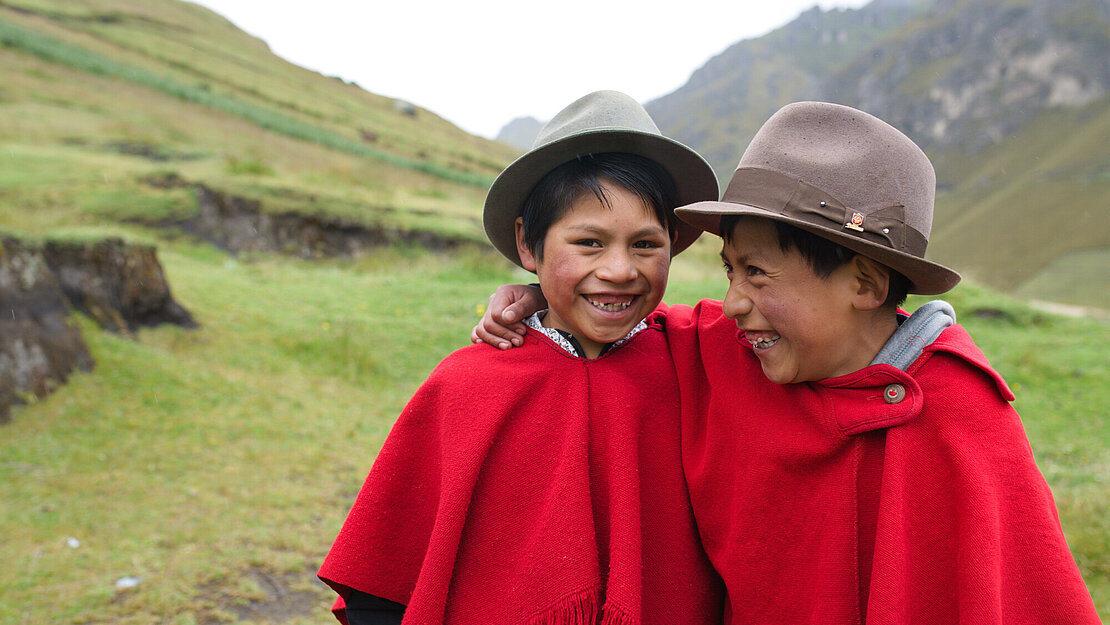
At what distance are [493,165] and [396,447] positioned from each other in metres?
31.5

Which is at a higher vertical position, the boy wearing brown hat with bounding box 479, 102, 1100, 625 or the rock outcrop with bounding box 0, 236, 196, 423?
the boy wearing brown hat with bounding box 479, 102, 1100, 625

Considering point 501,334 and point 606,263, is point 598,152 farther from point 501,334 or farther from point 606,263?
point 501,334

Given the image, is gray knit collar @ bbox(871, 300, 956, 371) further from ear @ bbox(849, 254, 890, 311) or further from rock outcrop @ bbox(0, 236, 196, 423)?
rock outcrop @ bbox(0, 236, 196, 423)

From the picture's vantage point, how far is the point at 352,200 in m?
12.7

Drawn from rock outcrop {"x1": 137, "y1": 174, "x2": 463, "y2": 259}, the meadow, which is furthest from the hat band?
rock outcrop {"x1": 137, "y1": 174, "x2": 463, "y2": 259}

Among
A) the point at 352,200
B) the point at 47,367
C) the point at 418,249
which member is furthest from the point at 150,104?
the point at 47,367

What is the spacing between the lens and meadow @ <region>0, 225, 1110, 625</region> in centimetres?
339

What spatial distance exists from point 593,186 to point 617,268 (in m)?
0.23

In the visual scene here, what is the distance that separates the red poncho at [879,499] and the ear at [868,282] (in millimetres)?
147

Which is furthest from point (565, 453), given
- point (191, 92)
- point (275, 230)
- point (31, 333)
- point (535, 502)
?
point (191, 92)

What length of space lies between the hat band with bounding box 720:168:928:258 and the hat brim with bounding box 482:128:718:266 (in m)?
0.32

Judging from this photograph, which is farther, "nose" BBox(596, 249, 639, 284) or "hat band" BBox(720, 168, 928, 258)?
"nose" BBox(596, 249, 639, 284)

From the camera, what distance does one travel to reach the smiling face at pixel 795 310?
1.50 m

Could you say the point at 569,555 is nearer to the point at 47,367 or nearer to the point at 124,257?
the point at 47,367
